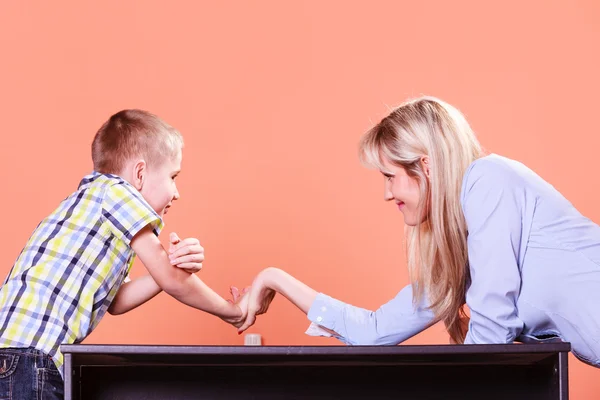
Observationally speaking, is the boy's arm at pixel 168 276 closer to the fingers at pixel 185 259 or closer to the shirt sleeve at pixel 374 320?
the fingers at pixel 185 259

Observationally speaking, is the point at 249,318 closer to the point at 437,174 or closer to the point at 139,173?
the point at 139,173

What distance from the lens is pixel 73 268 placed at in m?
1.56

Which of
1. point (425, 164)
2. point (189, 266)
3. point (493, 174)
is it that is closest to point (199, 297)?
point (189, 266)

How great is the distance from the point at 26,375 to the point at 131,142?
0.57 meters

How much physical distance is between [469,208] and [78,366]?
2.51ft

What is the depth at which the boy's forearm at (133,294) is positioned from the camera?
180 cm

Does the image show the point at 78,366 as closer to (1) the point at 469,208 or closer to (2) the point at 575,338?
(1) the point at 469,208

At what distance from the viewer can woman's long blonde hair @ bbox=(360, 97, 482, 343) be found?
1668mm

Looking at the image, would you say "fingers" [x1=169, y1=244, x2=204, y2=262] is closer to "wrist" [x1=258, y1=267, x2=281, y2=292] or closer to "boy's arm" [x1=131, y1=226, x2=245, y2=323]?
"boy's arm" [x1=131, y1=226, x2=245, y2=323]

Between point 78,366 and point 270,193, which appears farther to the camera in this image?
point 270,193

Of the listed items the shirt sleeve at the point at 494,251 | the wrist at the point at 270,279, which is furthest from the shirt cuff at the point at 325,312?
the shirt sleeve at the point at 494,251

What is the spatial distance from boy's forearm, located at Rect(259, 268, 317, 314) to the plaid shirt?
0.41 m

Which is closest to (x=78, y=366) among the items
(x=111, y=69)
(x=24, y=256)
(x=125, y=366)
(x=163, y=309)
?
(x=125, y=366)

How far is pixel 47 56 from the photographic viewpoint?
260cm
